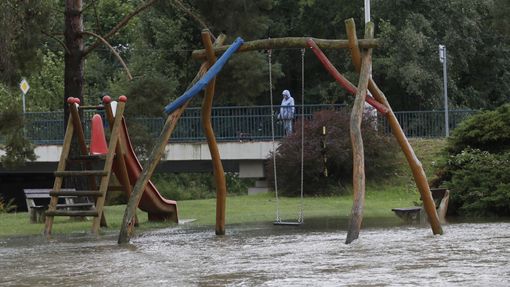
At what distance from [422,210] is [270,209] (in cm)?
595

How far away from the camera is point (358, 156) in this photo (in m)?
15.6

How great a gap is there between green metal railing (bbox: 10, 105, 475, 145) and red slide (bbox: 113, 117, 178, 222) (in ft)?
56.9

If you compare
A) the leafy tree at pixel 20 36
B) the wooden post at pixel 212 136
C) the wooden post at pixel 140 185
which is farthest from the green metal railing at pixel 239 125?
the wooden post at pixel 140 185

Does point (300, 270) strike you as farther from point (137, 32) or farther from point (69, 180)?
point (137, 32)

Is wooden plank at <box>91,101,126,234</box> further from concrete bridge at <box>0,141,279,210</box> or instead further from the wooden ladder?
concrete bridge at <box>0,141,279,210</box>

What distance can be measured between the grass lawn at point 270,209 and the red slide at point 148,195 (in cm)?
31

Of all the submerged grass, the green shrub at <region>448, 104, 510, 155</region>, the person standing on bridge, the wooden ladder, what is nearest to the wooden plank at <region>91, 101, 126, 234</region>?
the wooden ladder

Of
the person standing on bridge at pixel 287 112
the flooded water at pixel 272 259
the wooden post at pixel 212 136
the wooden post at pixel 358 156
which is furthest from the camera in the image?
the person standing on bridge at pixel 287 112

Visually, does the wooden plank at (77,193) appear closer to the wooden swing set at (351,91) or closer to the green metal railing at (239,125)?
the wooden swing set at (351,91)

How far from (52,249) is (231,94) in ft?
38.1

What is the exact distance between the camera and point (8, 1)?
68.0 feet

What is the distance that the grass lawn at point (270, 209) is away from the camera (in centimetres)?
2186

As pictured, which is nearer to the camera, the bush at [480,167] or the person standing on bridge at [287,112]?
the bush at [480,167]

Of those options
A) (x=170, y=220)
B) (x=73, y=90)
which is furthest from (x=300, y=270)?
(x=73, y=90)
